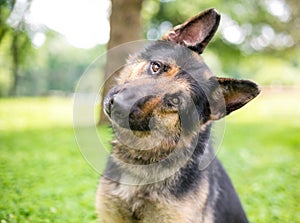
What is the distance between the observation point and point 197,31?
4332mm

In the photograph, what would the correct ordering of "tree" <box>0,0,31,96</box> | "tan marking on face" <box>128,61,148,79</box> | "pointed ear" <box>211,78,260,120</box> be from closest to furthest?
"pointed ear" <box>211,78,260,120</box>
"tan marking on face" <box>128,61,148,79</box>
"tree" <box>0,0,31,96</box>

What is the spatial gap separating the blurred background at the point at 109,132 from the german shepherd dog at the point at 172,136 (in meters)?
0.79

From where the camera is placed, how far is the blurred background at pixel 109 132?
596 centimetres

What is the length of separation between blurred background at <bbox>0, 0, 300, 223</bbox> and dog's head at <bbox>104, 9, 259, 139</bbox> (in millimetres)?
908

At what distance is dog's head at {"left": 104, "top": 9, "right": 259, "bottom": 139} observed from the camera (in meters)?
3.59

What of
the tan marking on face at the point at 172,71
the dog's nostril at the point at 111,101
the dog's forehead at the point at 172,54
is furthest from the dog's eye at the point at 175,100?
the dog's nostril at the point at 111,101

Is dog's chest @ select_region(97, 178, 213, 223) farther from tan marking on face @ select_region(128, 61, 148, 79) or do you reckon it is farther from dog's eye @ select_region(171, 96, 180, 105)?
tan marking on face @ select_region(128, 61, 148, 79)

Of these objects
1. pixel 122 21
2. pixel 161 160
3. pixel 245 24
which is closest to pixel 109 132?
pixel 161 160

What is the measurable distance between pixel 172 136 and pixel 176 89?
0.54 meters

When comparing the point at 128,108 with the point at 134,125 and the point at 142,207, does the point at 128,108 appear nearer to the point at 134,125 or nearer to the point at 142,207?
the point at 134,125

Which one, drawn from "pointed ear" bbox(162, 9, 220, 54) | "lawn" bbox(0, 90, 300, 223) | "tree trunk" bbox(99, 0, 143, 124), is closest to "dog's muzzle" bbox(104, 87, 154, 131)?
"pointed ear" bbox(162, 9, 220, 54)

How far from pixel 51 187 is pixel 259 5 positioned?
964 inches

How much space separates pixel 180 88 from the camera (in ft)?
12.8

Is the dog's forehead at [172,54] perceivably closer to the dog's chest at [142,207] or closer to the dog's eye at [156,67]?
the dog's eye at [156,67]
